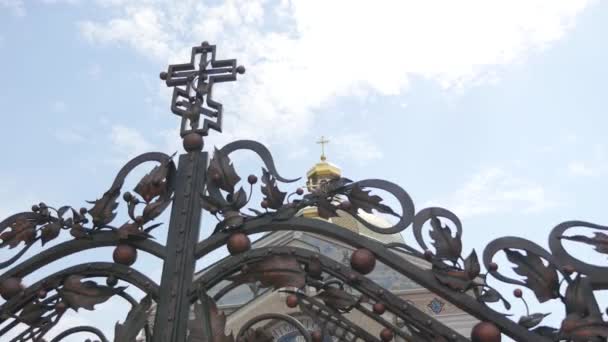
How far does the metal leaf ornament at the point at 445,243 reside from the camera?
81.3 inches

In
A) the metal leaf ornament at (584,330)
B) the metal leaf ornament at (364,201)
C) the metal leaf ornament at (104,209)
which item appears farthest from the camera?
the metal leaf ornament at (104,209)

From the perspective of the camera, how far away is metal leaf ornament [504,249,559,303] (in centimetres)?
199

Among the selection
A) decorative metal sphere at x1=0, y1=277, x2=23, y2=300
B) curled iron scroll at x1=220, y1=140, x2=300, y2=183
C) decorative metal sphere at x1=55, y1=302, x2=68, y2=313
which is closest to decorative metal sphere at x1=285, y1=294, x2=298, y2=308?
curled iron scroll at x1=220, y1=140, x2=300, y2=183

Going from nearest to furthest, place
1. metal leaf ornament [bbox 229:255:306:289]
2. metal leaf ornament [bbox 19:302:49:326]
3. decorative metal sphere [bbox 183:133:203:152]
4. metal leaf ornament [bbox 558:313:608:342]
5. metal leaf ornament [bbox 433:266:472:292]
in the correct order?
metal leaf ornament [bbox 558:313:608:342] < metal leaf ornament [bbox 433:266:472:292] < metal leaf ornament [bbox 229:255:306:289] < metal leaf ornament [bbox 19:302:49:326] < decorative metal sphere [bbox 183:133:203:152]

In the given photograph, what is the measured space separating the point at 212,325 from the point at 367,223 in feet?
2.16

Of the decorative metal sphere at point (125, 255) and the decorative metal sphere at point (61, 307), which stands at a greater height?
the decorative metal sphere at point (125, 255)

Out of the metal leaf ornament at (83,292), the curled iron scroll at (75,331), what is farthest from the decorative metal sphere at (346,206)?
the curled iron scroll at (75,331)

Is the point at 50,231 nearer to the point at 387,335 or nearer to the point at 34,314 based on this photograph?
the point at 34,314

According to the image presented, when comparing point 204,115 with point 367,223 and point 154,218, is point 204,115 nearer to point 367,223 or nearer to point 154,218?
point 154,218

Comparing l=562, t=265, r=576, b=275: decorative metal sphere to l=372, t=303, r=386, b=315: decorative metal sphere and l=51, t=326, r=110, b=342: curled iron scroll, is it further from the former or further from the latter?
l=51, t=326, r=110, b=342: curled iron scroll

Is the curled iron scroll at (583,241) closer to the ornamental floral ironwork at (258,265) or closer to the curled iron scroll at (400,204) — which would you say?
the ornamental floral ironwork at (258,265)

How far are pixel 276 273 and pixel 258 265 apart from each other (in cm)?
8

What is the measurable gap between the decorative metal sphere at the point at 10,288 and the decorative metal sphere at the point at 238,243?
88 cm

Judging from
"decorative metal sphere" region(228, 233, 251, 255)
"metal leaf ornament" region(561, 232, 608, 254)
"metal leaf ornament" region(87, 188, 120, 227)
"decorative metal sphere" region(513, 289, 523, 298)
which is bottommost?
"decorative metal sphere" region(513, 289, 523, 298)
